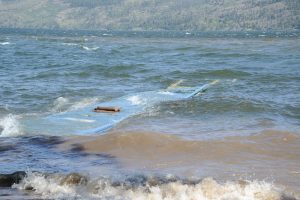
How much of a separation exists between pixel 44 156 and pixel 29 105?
6.90 m

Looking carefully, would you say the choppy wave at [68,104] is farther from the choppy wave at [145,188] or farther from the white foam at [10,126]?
the choppy wave at [145,188]

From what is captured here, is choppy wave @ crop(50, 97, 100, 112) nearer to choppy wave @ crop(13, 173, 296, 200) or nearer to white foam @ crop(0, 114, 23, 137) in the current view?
white foam @ crop(0, 114, 23, 137)

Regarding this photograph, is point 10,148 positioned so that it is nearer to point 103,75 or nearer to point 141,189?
point 141,189

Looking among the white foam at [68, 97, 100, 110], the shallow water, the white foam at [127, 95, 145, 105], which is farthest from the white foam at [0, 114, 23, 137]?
the white foam at [127, 95, 145, 105]

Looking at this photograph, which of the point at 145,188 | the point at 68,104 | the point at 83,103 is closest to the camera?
the point at 145,188

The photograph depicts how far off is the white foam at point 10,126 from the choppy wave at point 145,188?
3966 millimetres

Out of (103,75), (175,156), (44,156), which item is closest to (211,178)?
(175,156)

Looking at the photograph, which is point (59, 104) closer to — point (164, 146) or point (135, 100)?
point (135, 100)

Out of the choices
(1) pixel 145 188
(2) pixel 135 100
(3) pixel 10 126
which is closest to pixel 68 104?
(2) pixel 135 100

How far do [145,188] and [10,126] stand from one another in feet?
19.9

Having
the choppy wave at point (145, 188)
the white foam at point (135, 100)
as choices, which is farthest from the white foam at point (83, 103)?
the choppy wave at point (145, 188)

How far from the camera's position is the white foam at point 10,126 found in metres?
11.4

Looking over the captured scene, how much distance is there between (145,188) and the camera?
7066 millimetres

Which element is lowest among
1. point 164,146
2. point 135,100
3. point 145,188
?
point 135,100
